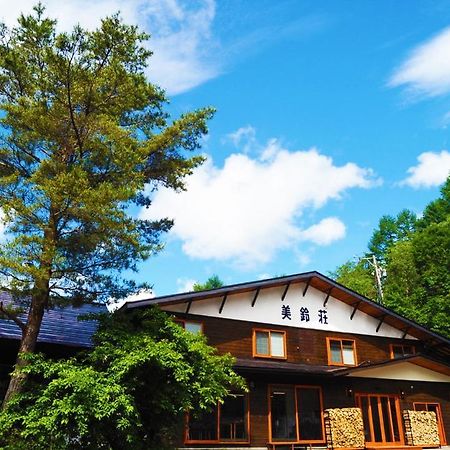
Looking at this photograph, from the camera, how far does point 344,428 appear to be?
13.8 metres

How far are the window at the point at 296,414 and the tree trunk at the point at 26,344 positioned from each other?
23.9 feet

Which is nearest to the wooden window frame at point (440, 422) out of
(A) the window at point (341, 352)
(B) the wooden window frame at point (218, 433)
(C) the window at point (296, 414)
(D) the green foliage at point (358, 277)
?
(A) the window at point (341, 352)

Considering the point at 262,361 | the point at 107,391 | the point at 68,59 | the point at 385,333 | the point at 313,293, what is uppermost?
the point at 68,59

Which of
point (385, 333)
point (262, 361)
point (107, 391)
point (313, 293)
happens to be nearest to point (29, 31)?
point (107, 391)

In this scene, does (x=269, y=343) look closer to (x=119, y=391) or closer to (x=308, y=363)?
(x=308, y=363)

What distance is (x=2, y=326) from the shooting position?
37.2 ft

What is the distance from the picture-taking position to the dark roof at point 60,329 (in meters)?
11.2

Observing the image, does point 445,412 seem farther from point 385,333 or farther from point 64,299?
point 64,299

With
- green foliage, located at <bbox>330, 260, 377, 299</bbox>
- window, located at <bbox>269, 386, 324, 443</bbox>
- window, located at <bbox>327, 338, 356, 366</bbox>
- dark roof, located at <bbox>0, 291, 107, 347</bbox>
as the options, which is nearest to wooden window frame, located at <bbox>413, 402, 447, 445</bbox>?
window, located at <bbox>327, 338, 356, 366</bbox>

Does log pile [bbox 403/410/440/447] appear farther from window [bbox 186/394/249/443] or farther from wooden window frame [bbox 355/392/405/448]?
window [bbox 186/394/249/443]

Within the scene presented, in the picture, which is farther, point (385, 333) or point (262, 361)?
point (385, 333)

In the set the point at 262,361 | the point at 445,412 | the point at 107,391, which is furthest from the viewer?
the point at 445,412

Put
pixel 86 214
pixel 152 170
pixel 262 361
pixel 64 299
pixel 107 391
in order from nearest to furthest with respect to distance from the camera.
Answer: pixel 107 391 < pixel 86 214 < pixel 64 299 < pixel 152 170 < pixel 262 361

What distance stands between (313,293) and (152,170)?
825cm
